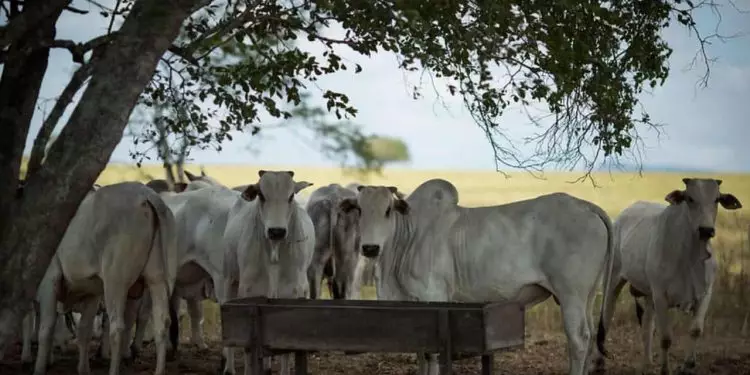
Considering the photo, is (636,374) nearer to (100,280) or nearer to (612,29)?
(612,29)

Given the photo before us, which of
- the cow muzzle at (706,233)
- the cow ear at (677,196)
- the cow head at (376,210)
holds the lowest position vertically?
the cow muzzle at (706,233)

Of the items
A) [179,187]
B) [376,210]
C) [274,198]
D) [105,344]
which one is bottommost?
[105,344]

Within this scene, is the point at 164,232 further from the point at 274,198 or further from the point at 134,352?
the point at 134,352

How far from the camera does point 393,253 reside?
38.3 ft

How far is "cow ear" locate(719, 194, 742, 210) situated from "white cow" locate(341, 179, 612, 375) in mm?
1650

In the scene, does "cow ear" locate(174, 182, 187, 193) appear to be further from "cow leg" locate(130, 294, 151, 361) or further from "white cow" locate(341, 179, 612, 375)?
"white cow" locate(341, 179, 612, 375)

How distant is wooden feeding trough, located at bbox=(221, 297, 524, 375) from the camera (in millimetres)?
8750

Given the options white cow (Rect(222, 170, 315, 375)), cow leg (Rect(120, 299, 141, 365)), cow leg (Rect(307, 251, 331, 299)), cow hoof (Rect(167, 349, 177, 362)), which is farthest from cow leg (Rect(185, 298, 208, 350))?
white cow (Rect(222, 170, 315, 375))

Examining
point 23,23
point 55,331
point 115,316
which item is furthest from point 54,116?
point 55,331

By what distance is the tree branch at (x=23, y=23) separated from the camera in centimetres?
1016

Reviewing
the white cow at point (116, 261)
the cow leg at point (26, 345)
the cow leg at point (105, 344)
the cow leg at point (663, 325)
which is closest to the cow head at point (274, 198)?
the white cow at point (116, 261)

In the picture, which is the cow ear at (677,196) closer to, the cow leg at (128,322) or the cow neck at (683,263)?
the cow neck at (683,263)

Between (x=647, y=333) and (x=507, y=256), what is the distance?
10.2ft

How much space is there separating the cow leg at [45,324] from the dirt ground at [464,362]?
0.70m
